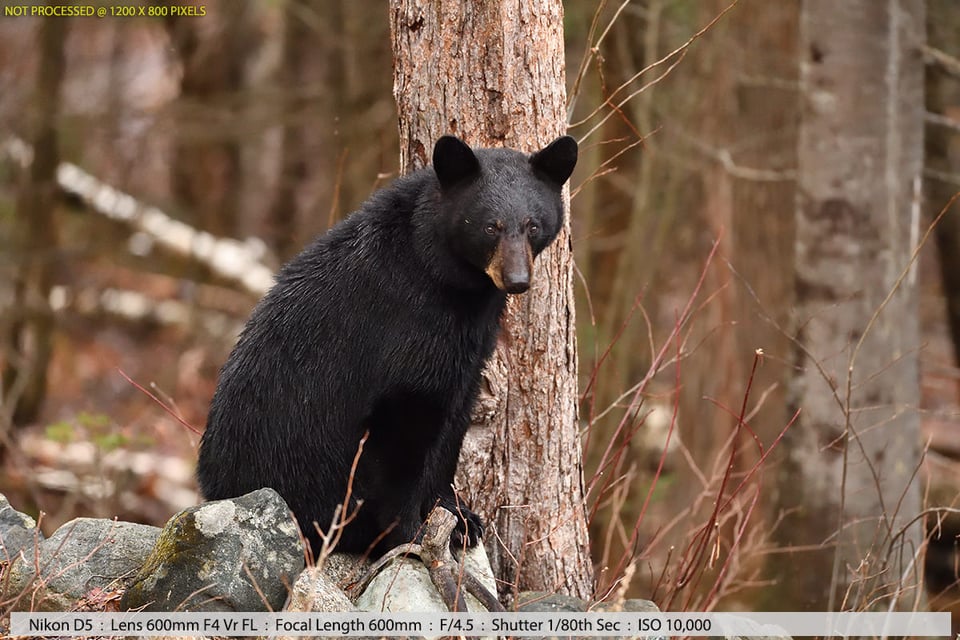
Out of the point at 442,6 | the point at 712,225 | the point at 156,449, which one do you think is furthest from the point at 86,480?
the point at 442,6

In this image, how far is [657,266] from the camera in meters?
10.6

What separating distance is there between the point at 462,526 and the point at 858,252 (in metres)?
3.98

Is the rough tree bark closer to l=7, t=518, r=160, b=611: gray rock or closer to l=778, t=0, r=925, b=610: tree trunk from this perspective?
l=7, t=518, r=160, b=611: gray rock

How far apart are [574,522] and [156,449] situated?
8.80 m

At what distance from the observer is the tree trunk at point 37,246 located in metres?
10.7

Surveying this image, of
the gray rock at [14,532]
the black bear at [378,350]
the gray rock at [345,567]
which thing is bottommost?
the gray rock at [345,567]

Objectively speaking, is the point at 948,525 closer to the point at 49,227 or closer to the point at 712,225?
the point at 712,225

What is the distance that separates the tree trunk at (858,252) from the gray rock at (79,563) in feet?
15.0

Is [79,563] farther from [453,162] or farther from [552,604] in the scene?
[453,162]

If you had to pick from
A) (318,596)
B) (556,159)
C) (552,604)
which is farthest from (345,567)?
(556,159)

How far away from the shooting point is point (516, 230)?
4172mm

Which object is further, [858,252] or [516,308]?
[858,252]

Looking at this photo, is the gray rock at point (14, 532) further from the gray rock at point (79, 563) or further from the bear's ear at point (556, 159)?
the bear's ear at point (556, 159)

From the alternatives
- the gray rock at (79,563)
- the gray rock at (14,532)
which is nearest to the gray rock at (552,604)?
the gray rock at (79,563)
